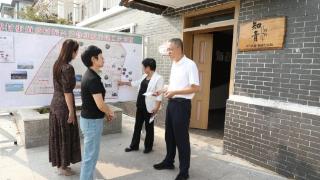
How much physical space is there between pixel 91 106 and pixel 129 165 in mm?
1546

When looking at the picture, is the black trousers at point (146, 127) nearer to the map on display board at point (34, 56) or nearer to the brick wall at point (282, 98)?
the map on display board at point (34, 56)

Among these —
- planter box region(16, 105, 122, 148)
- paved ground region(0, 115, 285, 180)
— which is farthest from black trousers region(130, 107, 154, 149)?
planter box region(16, 105, 122, 148)

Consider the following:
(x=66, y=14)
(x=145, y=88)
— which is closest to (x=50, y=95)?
(x=145, y=88)

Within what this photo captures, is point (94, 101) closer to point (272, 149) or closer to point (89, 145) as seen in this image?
point (89, 145)

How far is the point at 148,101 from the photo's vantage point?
14.9ft

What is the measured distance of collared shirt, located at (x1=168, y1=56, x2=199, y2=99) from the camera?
3506 millimetres

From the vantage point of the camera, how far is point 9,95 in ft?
14.4

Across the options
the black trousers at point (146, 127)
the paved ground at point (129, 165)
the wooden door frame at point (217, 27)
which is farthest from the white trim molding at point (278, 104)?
the black trousers at point (146, 127)

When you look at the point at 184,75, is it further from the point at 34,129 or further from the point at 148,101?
the point at 34,129

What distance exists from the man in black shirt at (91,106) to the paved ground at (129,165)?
30.4 inches

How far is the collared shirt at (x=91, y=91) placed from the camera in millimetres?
3000

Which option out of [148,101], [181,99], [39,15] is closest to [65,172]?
[148,101]

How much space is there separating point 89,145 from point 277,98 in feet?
8.85

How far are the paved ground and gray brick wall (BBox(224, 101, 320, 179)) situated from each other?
18cm
